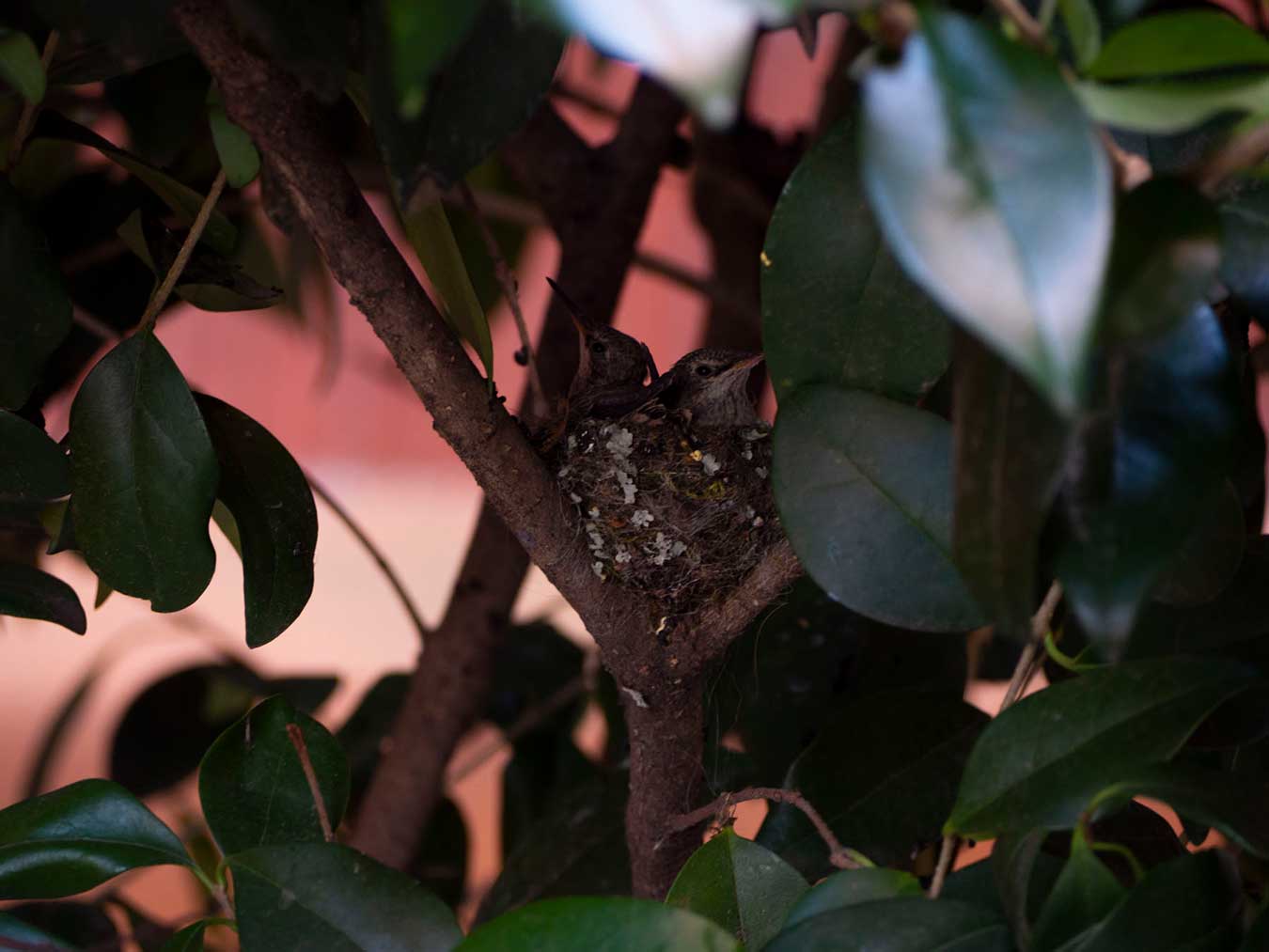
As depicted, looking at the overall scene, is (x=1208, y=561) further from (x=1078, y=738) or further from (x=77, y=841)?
(x=77, y=841)

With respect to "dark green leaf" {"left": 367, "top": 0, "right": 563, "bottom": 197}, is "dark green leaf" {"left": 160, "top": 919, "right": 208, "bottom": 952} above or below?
below

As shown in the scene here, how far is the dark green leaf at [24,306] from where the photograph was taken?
0.66 m

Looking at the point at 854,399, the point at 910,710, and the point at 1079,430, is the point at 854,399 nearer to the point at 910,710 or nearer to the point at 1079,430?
the point at 1079,430

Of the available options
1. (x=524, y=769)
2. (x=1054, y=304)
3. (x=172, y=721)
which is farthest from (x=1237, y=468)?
(x=172, y=721)

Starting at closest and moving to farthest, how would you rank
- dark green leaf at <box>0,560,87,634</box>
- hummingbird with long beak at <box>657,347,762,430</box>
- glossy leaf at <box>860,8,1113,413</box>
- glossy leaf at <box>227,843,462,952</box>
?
glossy leaf at <box>860,8,1113,413</box>
glossy leaf at <box>227,843,462,952</box>
dark green leaf at <box>0,560,87,634</box>
hummingbird with long beak at <box>657,347,762,430</box>

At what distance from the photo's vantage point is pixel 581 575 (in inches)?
28.3

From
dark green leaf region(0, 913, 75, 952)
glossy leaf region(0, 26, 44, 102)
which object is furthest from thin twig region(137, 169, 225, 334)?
dark green leaf region(0, 913, 75, 952)

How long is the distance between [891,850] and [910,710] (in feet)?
0.29

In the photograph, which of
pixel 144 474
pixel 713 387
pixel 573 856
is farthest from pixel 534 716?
pixel 144 474

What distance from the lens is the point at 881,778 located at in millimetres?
751

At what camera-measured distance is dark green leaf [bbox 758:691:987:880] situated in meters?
0.74

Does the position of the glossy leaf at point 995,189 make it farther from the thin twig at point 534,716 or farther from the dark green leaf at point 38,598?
the thin twig at point 534,716

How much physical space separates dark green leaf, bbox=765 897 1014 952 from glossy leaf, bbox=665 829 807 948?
91mm

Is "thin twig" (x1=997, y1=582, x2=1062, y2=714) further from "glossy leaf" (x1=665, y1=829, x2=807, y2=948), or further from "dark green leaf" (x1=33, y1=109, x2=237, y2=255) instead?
"dark green leaf" (x1=33, y1=109, x2=237, y2=255)
